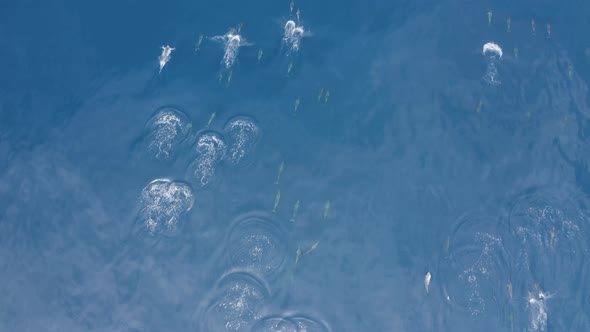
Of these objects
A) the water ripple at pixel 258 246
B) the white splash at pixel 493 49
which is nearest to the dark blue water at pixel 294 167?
the water ripple at pixel 258 246

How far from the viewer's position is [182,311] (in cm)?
2931

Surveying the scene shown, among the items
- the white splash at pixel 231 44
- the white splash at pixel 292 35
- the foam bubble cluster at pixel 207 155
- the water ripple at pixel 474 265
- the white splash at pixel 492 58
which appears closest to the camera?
the water ripple at pixel 474 265

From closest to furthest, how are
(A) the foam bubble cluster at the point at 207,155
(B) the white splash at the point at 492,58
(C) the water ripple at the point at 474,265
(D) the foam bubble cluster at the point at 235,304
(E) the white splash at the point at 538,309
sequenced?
1. (E) the white splash at the point at 538,309
2. (D) the foam bubble cluster at the point at 235,304
3. (C) the water ripple at the point at 474,265
4. (A) the foam bubble cluster at the point at 207,155
5. (B) the white splash at the point at 492,58

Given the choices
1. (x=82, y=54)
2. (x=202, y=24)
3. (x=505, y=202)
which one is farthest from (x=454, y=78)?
(x=82, y=54)

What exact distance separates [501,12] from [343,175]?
13682 millimetres

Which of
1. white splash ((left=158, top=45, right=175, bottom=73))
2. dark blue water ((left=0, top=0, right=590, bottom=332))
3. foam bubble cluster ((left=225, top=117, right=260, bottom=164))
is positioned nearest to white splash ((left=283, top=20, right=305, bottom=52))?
dark blue water ((left=0, top=0, right=590, bottom=332))

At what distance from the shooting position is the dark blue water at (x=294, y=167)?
2944 cm

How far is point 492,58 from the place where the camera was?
31.7 meters

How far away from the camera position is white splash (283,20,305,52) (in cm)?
3194

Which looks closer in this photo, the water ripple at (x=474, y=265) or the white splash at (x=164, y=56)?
the water ripple at (x=474, y=265)

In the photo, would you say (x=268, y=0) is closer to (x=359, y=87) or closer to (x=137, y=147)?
(x=359, y=87)

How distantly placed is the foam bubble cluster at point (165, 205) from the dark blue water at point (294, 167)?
112 mm

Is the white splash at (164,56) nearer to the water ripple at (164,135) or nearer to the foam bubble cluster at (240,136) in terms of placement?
the water ripple at (164,135)

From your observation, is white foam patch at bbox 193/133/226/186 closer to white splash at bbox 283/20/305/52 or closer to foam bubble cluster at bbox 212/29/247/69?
foam bubble cluster at bbox 212/29/247/69
